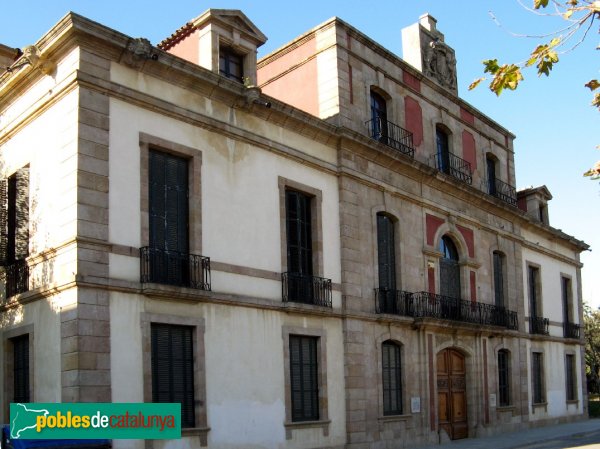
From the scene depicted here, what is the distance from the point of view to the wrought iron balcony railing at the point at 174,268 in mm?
16656

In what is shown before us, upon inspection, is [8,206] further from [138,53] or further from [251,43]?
[251,43]

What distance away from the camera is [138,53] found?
55.6ft

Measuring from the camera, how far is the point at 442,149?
28.1 m

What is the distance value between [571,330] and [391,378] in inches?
659

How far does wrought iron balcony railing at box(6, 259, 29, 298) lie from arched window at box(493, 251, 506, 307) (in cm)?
1816

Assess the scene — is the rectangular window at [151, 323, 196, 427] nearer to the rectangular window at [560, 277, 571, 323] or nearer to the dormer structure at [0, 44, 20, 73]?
the dormer structure at [0, 44, 20, 73]

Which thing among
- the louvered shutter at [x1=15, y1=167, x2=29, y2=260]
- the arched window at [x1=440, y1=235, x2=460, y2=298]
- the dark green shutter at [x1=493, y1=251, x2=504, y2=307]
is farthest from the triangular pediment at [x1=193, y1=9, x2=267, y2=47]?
the dark green shutter at [x1=493, y1=251, x2=504, y2=307]

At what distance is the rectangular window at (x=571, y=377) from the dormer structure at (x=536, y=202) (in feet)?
20.1

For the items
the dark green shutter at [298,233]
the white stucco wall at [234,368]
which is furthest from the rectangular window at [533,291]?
the white stucco wall at [234,368]

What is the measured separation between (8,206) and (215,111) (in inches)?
200

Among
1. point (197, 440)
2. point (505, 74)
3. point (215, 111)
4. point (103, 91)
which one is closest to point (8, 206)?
point (103, 91)

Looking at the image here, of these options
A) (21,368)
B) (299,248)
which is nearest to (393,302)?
(299,248)

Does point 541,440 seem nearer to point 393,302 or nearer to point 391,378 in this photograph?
point 391,378

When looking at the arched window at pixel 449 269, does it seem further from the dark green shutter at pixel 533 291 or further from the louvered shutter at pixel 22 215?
the louvered shutter at pixel 22 215
